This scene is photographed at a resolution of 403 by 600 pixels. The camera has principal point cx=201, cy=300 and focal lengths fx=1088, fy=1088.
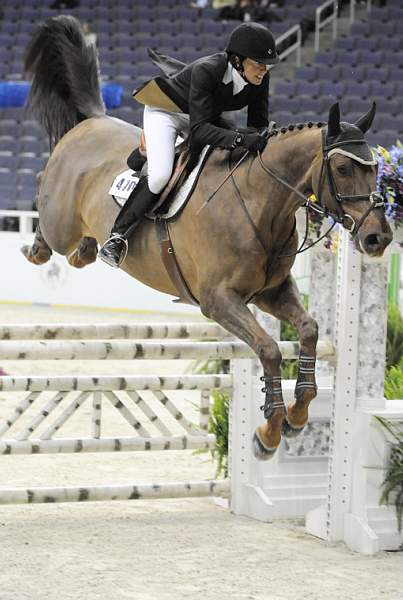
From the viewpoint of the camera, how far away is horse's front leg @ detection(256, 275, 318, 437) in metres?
3.82

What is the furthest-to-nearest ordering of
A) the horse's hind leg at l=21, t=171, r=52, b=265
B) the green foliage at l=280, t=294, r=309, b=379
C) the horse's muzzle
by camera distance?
1. the green foliage at l=280, t=294, r=309, b=379
2. the horse's hind leg at l=21, t=171, r=52, b=265
3. the horse's muzzle

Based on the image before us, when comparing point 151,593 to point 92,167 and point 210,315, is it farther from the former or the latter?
point 92,167

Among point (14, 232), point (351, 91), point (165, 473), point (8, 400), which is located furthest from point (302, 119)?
point (165, 473)

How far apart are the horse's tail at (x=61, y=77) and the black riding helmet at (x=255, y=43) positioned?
5.27 ft

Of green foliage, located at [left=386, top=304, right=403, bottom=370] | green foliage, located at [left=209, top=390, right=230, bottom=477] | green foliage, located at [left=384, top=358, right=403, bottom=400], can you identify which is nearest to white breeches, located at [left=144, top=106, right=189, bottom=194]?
green foliage, located at [left=209, top=390, right=230, bottom=477]

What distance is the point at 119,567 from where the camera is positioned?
4.11 m

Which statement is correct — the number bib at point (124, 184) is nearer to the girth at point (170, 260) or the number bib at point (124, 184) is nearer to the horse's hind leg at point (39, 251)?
the girth at point (170, 260)

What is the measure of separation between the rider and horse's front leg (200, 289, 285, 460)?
0.60 meters

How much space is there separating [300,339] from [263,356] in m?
0.23

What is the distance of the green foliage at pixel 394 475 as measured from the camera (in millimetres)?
4543

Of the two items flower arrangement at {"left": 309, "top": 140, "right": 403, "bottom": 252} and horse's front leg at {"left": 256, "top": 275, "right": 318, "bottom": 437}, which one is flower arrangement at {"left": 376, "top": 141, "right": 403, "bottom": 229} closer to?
flower arrangement at {"left": 309, "top": 140, "right": 403, "bottom": 252}

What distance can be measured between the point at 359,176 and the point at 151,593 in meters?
1.60

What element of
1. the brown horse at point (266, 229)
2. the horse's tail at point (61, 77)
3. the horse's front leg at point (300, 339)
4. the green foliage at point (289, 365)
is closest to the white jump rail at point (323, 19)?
the green foliage at point (289, 365)

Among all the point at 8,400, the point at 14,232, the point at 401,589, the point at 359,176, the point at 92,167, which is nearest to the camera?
the point at 359,176
